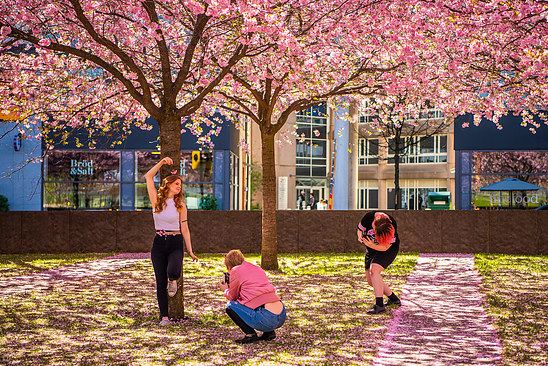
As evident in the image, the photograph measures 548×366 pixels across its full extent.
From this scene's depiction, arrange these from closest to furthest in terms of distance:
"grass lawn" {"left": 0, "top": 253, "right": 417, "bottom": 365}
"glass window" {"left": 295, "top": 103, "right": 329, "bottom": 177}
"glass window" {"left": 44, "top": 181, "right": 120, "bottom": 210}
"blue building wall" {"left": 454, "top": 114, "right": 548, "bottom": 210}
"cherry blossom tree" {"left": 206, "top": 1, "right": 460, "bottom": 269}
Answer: "grass lawn" {"left": 0, "top": 253, "right": 417, "bottom": 365}
"cherry blossom tree" {"left": 206, "top": 1, "right": 460, "bottom": 269}
"blue building wall" {"left": 454, "top": 114, "right": 548, "bottom": 210}
"glass window" {"left": 44, "top": 181, "right": 120, "bottom": 210}
"glass window" {"left": 295, "top": 103, "right": 329, "bottom": 177}

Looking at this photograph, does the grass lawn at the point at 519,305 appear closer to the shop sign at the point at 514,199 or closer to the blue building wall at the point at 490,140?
the shop sign at the point at 514,199

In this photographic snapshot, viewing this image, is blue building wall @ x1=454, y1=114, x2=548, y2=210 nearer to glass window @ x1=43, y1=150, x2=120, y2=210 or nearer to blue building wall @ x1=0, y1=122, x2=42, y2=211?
glass window @ x1=43, y1=150, x2=120, y2=210

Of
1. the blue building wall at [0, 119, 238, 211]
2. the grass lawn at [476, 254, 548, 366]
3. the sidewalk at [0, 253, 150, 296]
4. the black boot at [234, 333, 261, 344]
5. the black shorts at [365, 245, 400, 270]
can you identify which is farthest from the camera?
the blue building wall at [0, 119, 238, 211]

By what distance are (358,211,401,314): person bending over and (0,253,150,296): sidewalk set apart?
233 inches

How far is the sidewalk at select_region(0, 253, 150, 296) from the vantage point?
11329 mm

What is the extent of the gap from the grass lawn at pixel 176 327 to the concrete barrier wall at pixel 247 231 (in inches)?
276

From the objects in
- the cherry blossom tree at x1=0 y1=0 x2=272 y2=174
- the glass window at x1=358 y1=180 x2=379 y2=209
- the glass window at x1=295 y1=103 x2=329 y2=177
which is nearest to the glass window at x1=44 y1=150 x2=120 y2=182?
the cherry blossom tree at x1=0 y1=0 x2=272 y2=174

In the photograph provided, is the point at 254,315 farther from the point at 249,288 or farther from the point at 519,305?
the point at 519,305

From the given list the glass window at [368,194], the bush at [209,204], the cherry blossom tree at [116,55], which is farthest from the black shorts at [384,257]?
the glass window at [368,194]

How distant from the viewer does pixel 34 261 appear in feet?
54.1

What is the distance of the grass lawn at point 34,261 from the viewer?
14.3 m

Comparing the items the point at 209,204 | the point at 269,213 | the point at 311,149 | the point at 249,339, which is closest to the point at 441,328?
the point at 249,339

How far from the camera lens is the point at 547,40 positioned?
9.99 metres

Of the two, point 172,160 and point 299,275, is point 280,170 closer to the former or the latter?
point 299,275
